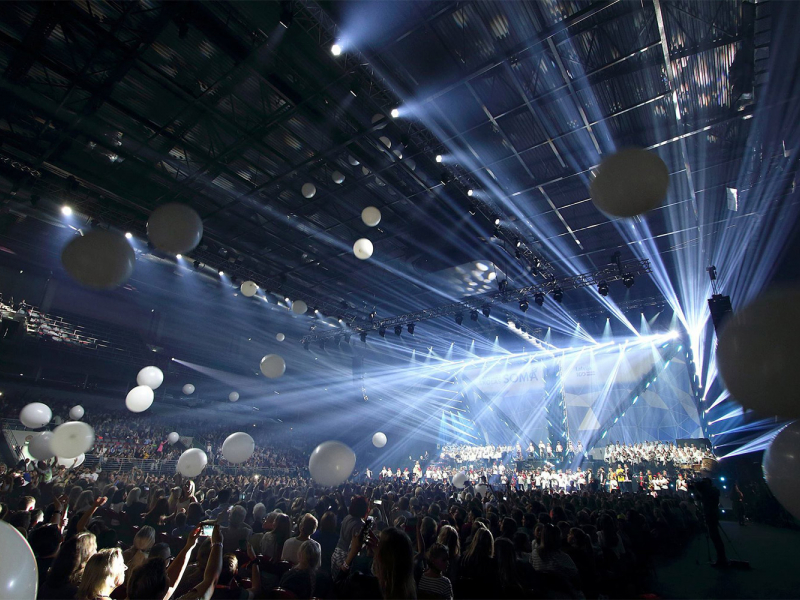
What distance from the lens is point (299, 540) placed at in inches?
139

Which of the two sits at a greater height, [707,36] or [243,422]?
[707,36]

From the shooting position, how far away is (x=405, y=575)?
6.39 ft

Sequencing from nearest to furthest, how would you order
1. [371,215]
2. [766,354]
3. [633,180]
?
[766,354]
[633,180]
[371,215]

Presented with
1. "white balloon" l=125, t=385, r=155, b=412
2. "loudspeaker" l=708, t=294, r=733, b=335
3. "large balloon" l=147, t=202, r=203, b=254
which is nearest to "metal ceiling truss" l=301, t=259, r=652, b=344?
"loudspeaker" l=708, t=294, r=733, b=335

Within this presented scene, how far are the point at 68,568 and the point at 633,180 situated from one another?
5.51 m

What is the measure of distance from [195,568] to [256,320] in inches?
698

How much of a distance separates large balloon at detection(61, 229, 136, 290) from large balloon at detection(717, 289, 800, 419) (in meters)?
6.57

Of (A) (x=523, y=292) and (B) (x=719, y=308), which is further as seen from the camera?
(A) (x=523, y=292)

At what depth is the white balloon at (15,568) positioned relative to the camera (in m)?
1.90

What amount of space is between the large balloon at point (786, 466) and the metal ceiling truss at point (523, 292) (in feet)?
25.5

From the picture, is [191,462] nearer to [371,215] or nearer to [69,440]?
[69,440]

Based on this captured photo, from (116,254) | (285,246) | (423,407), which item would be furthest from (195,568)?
(423,407)

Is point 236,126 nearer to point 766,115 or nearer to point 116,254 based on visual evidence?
point 116,254

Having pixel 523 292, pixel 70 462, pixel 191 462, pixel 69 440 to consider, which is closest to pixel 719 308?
pixel 523 292
